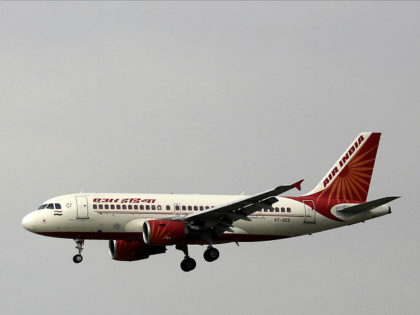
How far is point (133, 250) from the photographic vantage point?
86.1 metres

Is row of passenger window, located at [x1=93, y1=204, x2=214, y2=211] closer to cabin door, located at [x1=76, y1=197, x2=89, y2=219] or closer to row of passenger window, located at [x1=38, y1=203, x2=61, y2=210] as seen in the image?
cabin door, located at [x1=76, y1=197, x2=89, y2=219]

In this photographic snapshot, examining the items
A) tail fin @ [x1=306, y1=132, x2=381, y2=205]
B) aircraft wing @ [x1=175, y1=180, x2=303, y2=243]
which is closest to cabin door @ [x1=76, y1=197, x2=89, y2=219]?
aircraft wing @ [x1=175, y1=180, x2=303, y2=243]

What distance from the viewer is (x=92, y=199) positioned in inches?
3167

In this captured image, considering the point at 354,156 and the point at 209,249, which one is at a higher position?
the point at 354,156

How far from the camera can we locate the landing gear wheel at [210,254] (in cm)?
8219

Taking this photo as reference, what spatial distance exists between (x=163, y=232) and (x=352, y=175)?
16089 millimetres

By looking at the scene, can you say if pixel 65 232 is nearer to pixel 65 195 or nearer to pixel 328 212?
pixel 65 195

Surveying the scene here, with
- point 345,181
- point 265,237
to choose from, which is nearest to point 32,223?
point 265,237

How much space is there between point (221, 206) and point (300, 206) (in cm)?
838

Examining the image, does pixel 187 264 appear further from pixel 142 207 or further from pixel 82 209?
pixel 82 209

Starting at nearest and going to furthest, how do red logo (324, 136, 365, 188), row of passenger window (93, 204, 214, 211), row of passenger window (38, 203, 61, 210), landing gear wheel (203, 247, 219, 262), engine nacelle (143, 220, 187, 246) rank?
engine nacelle (143, 220, 187, 246) < row of passenger window (38, 203, 61, 210) < row of passenger window (93, 204, 214, 211) < landing gear wheel (203, 247, 219, 262) < red logo (324, 136, 365, 188)

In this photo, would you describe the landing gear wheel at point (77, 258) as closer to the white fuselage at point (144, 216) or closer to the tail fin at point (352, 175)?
the white fuselage at point (144, 216)

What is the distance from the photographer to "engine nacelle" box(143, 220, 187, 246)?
79250mm

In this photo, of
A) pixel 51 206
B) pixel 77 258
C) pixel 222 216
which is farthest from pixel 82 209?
pixel 222 216
